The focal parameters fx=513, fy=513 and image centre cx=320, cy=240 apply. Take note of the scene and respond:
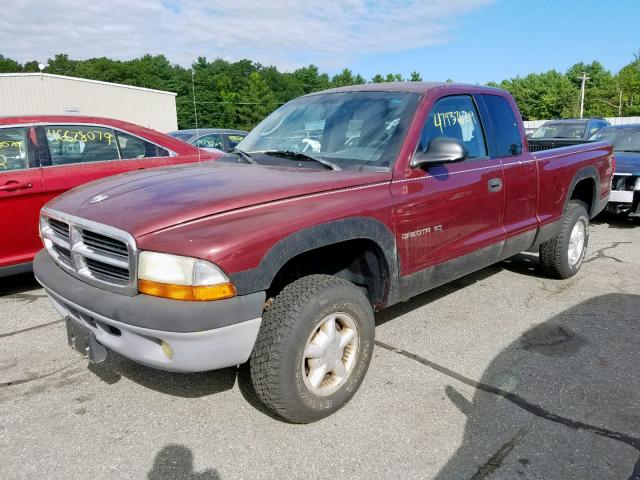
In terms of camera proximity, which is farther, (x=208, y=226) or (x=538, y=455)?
(x=538, y=455)

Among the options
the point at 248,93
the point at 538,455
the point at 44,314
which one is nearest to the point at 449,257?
the point at 538,455

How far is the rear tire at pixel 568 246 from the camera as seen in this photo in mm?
4887

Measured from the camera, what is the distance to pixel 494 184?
149 inches

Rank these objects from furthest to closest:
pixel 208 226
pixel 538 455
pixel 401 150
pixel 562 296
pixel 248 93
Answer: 1. pixel 248 93
2. pixel 562 296
3. pixel 401 150
4. pixel 538 455
5. pixel 208 226

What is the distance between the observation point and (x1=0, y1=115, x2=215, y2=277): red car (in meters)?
4.49

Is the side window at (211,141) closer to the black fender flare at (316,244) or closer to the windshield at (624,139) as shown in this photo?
the windshield at (624,139)

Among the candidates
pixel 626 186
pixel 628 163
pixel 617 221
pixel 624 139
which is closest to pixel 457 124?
pixel 626 186

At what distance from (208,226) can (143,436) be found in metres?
1.18

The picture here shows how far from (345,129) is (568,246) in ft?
9.29

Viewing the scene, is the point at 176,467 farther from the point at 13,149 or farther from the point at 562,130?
the point at 562,130

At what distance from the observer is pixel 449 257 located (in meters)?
3.45

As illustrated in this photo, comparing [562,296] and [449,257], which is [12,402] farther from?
[562,296]

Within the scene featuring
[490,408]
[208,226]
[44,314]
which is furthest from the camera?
[44,314]

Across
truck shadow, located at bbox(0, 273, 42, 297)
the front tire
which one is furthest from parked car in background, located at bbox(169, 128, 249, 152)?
the front tire
